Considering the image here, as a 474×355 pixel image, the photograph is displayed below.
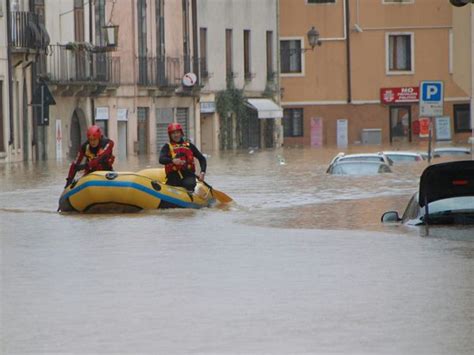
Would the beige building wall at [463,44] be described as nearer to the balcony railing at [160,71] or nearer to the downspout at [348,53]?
the balcony railing at [160,71]

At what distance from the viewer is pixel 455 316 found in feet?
44.6

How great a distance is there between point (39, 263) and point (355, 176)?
24.7 meters

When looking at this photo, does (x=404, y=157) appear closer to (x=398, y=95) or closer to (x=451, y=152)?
(x=451, y=152)

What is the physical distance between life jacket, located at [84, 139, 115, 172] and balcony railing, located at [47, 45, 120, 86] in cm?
2975

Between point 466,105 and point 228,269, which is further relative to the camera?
point 466,105

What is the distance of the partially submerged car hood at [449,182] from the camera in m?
22.0

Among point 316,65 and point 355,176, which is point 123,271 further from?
point 316,65

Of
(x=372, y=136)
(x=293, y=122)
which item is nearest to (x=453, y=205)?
(x=372, y=136)

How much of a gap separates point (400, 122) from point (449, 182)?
214ft

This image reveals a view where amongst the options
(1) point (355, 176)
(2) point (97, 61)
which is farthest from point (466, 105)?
(1) point (355, 176)

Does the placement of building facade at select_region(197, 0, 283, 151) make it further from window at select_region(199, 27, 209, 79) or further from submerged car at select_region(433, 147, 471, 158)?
submerged car at select_region(433, 147, 471, 158)

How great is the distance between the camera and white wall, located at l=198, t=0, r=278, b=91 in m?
76.0

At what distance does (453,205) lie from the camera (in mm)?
22156

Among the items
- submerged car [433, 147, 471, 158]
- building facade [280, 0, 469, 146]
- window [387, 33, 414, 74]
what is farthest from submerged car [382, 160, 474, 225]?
window [387, 33, 414, 74]
